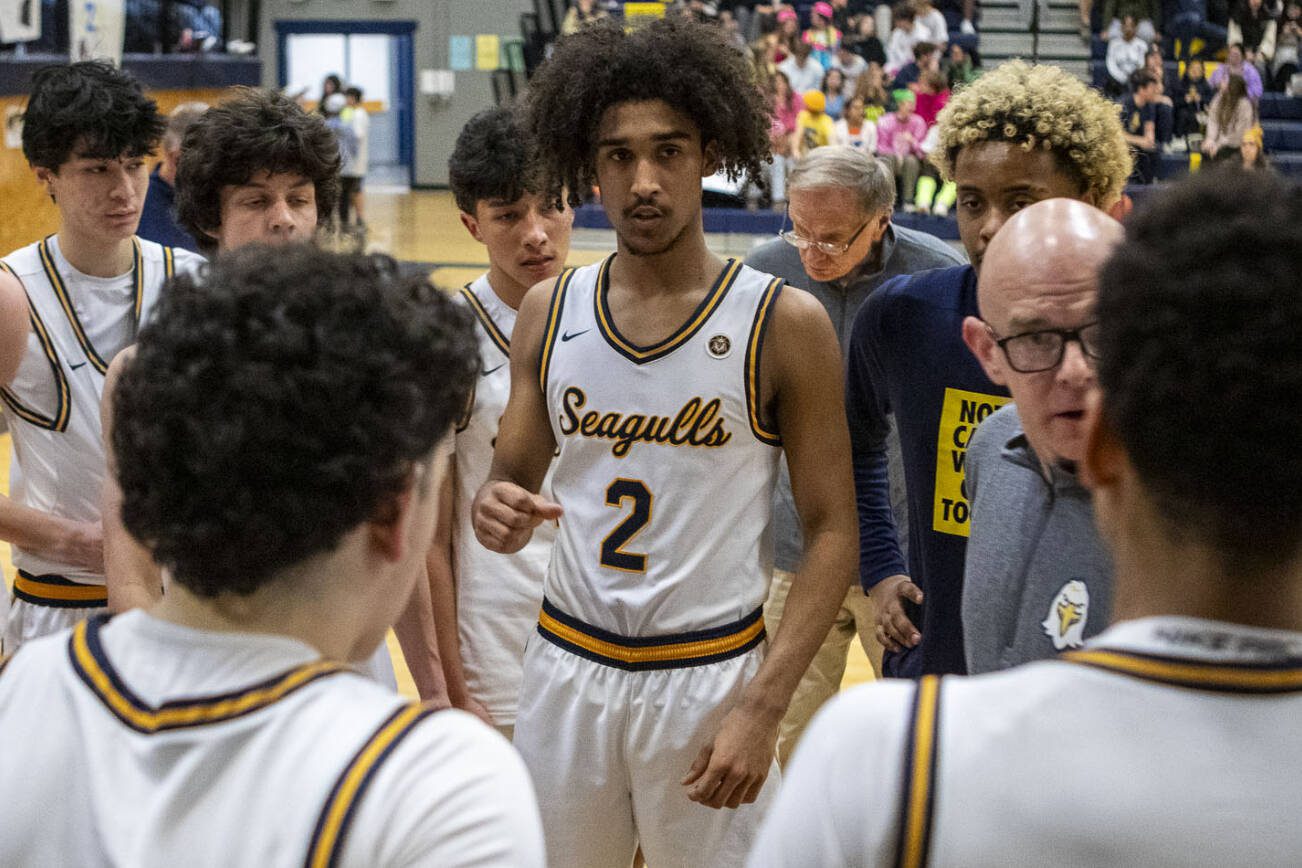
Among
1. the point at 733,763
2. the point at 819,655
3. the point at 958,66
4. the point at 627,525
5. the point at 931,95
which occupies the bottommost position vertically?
the point at 819,655

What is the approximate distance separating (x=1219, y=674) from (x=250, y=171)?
2.36 meters

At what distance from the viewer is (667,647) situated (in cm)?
247

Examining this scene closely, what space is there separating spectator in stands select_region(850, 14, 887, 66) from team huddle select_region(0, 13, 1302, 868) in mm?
14335

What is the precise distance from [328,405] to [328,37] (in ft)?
92.0

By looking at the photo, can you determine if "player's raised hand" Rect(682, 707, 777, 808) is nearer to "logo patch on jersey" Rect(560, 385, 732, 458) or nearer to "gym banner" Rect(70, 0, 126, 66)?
"logo patch on jersey" Rect(560, 385, 732, 458)

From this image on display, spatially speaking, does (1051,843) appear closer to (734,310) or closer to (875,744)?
(875,744)

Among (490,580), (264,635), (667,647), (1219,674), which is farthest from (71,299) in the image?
(1219,674)

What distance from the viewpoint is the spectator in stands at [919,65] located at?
54.4ft

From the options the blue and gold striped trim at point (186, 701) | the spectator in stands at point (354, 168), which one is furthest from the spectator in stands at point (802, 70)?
the blue and gold striped trim at point (186, 701)

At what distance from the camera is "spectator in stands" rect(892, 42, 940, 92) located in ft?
54.4

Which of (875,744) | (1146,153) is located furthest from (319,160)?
(1146,153)

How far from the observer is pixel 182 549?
1.14 metres

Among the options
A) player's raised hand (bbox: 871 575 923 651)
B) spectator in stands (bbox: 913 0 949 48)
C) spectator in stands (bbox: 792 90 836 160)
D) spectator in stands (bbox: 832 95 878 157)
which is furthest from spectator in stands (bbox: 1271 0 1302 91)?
player's raised hand (bbox: 871 575 923 651)

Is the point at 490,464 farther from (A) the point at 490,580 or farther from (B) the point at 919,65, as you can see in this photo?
(B) the point at 919,65
